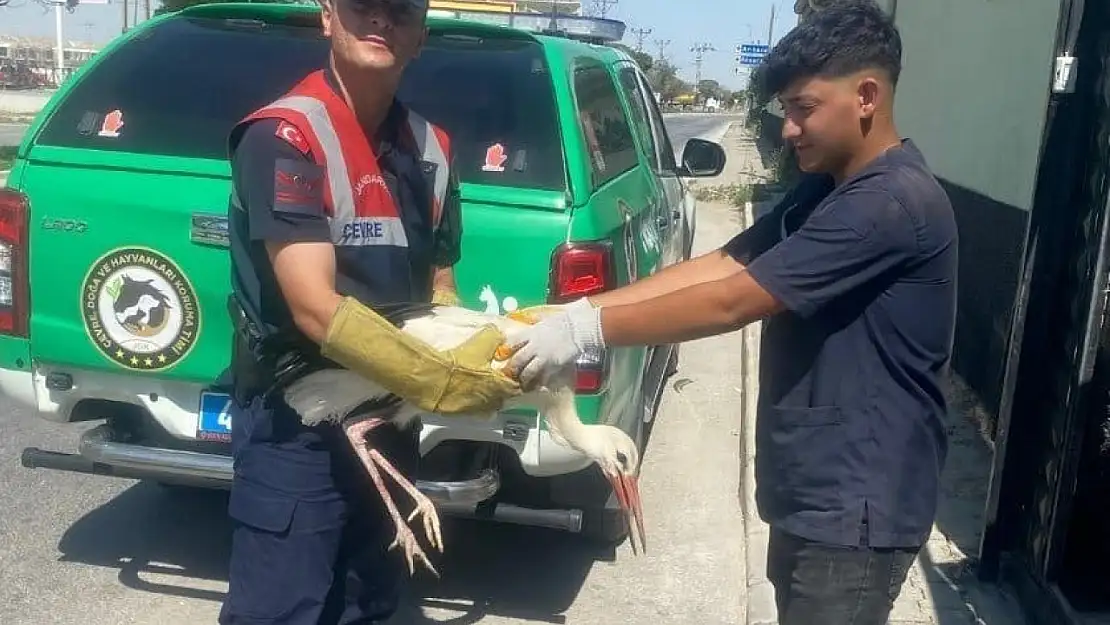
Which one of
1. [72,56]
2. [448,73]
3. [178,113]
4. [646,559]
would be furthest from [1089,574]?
[72,56]

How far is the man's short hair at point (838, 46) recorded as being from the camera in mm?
2250

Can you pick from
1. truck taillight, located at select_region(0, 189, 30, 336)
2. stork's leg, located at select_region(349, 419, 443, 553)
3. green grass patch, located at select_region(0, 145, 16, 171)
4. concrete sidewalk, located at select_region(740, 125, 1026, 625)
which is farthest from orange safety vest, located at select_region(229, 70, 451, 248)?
green grass patch, located at select_region(0, 145, 16, 171)

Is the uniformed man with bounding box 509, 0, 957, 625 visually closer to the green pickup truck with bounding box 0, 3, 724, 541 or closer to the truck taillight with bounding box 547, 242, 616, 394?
the truck taillight with bounding box 547, 242, 616, 394

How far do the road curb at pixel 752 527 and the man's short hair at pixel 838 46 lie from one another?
127 cm

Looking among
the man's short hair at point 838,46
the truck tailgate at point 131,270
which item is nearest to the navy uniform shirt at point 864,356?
the man's short hair at point 838,46

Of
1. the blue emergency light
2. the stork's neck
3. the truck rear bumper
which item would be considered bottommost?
the truck rear bumper

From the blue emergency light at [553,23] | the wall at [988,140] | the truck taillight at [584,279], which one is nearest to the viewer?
the truck taillight at [584,279]

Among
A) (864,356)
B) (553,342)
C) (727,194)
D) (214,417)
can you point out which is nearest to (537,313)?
(553,342)

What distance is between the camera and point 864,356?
2307 millimetres

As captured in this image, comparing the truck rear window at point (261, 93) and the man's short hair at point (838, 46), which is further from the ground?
the man's short hair at point (838, 46)

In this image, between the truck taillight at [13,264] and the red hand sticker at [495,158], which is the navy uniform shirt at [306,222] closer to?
the red hand sticker at [495,158]

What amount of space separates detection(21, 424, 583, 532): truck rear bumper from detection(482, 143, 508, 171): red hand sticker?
3.31 feet

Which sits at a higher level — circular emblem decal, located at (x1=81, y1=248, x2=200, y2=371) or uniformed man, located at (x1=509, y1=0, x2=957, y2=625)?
uniformed man, located at (x1=509, y1=0, x2=957, y2=625)

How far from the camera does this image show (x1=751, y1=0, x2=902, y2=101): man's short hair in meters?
2.25
